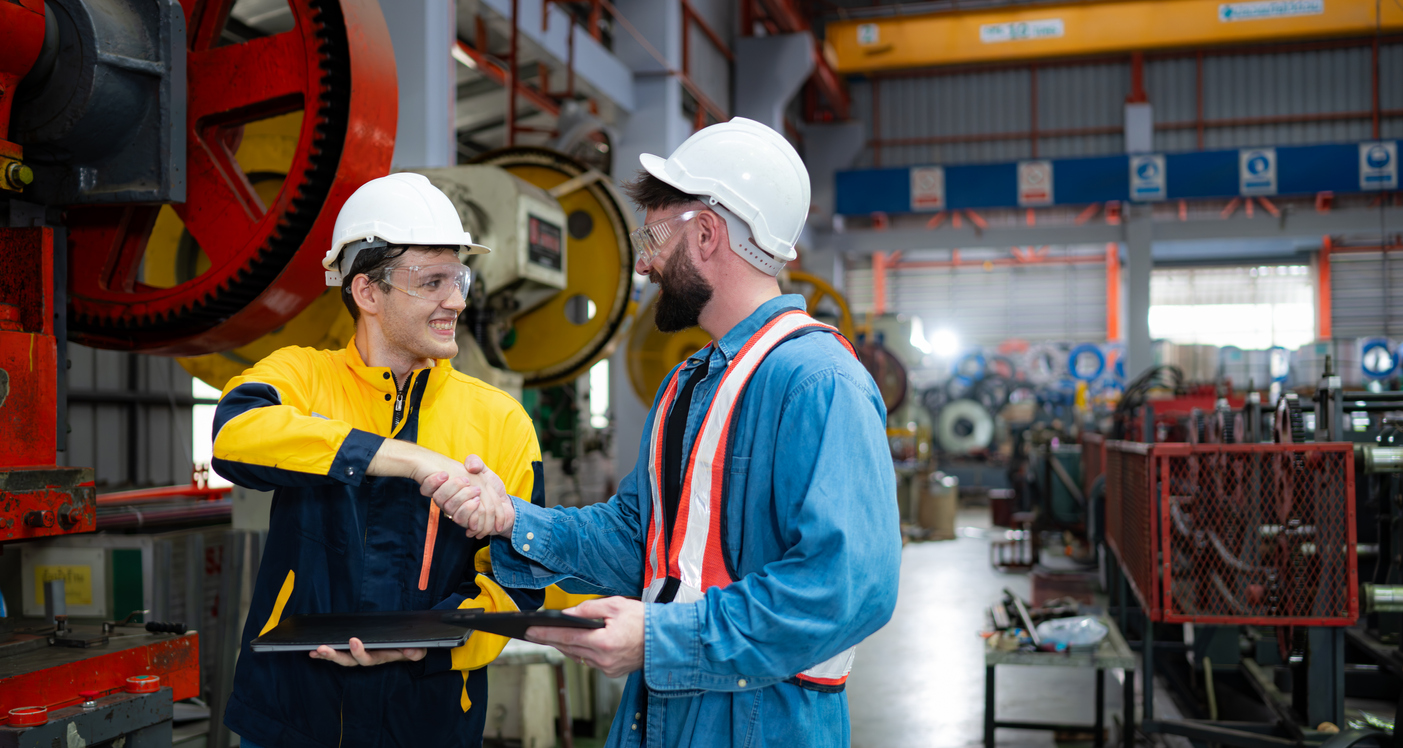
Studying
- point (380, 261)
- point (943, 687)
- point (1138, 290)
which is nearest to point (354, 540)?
point (380, 261)

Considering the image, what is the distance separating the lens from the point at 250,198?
7.32ft

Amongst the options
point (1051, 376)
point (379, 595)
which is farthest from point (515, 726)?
point (1051, 376)

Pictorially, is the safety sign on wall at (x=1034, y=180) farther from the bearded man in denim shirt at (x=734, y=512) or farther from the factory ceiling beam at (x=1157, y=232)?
the bearded man in denim shirt at (x=734, y=512)

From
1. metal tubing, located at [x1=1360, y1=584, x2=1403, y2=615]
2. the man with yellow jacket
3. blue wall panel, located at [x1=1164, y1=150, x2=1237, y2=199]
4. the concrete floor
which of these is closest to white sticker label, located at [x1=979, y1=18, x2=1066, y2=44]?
blue wall panel, located at [x1=1164, y1=150, x2=1237, y2=199]

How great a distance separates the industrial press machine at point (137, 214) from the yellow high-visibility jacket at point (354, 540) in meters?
0.30

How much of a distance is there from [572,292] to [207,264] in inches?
65.3

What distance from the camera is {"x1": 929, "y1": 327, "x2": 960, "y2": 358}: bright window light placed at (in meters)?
21.3

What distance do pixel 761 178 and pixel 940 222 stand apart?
62.2ft

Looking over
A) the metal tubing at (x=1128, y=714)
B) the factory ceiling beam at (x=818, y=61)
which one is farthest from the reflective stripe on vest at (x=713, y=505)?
the factory ceiling beam at (x=818, y=61)

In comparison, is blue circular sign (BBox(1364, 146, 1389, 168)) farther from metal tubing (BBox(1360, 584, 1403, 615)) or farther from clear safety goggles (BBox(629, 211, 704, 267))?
clear safety goggles (BBox(629, 211, 704, 267))

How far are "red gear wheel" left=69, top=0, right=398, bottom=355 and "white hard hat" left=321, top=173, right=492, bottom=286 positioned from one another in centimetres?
17

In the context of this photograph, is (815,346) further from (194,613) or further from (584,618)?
(194,613)

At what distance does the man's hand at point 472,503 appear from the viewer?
1.68m

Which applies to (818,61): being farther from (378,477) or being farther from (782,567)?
(782,567)
